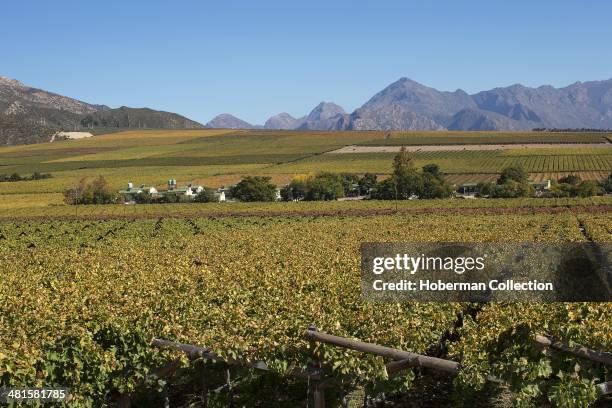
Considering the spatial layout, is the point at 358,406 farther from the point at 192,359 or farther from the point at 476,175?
the point at 476,175

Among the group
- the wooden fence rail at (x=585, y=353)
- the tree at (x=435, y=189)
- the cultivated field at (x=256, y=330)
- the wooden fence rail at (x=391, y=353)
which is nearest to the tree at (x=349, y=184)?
the tree at (x=435, y=189)

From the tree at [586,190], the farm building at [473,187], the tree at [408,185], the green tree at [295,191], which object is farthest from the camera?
the green tree at [295,191]

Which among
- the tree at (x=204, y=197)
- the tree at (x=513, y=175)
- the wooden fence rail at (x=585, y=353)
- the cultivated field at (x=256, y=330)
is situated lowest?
the tree at (x=204, y=197)

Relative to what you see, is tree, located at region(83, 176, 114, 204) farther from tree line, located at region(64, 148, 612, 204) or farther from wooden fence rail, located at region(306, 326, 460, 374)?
wooden fence rail, located at region(306, 326, 460, 374)

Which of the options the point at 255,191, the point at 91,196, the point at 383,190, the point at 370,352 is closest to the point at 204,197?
the point at 255,191

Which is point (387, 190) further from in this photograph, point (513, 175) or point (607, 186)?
point (607, 186)

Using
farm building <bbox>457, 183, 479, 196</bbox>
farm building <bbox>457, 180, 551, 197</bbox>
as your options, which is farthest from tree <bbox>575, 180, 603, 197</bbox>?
farm building <bbox>457, 183, 479, 196</bbox>

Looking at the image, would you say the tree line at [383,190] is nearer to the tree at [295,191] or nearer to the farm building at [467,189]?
the tree at [295,191]

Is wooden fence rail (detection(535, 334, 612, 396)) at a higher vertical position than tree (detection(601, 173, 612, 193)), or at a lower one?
higher

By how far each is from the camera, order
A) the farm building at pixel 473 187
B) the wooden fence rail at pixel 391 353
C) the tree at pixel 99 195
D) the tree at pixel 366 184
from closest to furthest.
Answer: the wooden fence rail at pixel 391 353, the tree at pixel 99 195, the farm building at pixel 473 187, the tree at pixel 366 184

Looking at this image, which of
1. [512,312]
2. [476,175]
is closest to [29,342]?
[512,312]

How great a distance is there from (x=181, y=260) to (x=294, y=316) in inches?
436

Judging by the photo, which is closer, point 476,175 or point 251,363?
point 251,363

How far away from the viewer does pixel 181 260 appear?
78.1 feet
